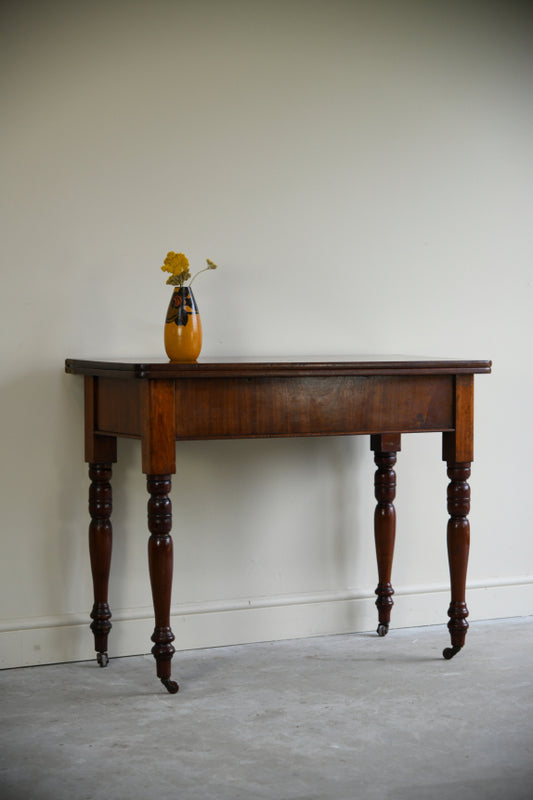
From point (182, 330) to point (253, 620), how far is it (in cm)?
96

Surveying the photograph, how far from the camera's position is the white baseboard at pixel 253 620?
2.70m

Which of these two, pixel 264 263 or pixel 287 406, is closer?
pixel 287 406

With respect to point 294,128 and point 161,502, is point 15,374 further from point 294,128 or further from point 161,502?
point 294,128

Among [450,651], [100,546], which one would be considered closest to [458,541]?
[450,651]

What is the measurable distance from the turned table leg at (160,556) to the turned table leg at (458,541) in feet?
2.61

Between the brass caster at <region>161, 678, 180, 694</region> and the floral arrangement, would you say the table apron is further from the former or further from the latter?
the brass caster at <region>161, 678, 180, 694</region>

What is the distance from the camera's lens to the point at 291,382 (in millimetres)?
2414

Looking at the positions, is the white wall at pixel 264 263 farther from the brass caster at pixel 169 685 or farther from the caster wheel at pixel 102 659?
the brass caster at pixel 169 685

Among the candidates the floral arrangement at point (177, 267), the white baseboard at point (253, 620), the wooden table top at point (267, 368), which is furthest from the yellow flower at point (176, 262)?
the white baseboard at point (253, 620)

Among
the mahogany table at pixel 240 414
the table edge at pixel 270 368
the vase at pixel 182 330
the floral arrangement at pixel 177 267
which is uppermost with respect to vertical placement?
the floral arrangement at pixel 177 267

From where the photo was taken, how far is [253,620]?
9.51 ft

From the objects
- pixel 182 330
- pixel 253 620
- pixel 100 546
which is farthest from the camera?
pixel 253 620

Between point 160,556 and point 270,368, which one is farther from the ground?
point 270,368

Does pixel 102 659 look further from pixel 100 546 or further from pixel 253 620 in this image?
pixel 253 620
